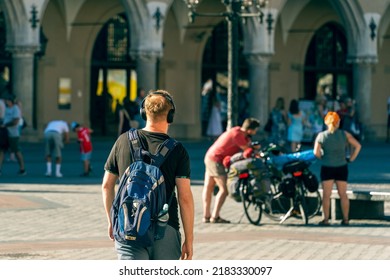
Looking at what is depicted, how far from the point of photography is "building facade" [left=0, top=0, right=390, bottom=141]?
38.5 metres

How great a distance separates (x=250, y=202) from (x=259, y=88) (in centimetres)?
2133

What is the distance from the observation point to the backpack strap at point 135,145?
7797 millimetres

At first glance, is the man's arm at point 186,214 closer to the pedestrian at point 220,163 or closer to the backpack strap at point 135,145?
the backpack strap at point 135,145

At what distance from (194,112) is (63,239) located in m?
27.3

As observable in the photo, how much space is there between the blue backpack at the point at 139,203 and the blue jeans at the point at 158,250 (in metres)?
0.05

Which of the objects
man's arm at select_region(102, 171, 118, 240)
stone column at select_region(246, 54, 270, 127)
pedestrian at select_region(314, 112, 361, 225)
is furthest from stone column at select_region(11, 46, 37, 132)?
man's arm at select_region(102, 171, 118, 240)

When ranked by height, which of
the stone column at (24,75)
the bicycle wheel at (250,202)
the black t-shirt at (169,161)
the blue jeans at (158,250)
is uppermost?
the stone column at (24,75)

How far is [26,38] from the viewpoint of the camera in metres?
34.6

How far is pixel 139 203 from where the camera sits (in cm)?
760

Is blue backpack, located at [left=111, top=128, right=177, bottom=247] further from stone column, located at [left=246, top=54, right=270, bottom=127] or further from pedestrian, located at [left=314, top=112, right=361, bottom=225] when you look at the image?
stone column, located at [left=246, top=54, right=270, bottom=127]

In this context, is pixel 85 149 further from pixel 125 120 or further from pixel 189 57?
pixel 189 57

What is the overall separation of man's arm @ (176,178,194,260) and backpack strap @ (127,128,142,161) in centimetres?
29

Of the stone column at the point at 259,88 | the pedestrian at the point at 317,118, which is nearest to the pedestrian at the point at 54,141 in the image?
the pedestrian at the point at 317,118
